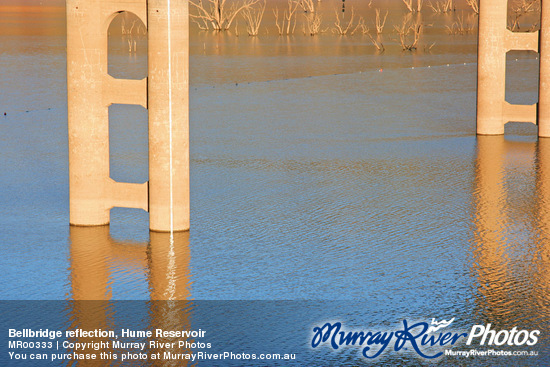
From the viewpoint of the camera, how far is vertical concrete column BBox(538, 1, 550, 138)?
17594mm

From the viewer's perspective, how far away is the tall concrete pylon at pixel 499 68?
1795 cm

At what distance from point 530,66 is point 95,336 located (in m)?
29.2

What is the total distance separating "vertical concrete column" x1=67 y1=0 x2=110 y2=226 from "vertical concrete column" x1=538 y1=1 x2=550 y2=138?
370 inches

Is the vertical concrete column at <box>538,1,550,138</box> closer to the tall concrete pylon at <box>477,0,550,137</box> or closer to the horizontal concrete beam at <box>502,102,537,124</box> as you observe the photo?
the tall concrete pylon at <box>477,0,550,137</box>

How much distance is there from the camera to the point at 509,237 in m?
11.4

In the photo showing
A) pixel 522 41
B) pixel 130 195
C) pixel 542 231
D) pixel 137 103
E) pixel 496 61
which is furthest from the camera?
pixel 496 61

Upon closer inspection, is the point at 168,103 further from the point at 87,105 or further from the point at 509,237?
the point at 509,237

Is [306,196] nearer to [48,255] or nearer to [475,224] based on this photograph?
[475,224]

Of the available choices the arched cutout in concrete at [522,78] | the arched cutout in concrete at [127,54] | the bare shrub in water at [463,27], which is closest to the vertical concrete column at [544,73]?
the arched cutout in concrete at [522,78]

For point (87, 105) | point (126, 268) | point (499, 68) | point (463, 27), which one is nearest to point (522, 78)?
point (499, 68)

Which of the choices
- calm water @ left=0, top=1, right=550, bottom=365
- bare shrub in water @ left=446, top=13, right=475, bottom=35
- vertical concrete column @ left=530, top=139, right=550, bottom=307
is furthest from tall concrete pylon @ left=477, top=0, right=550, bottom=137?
bare shrub in water @ left=446, top=13, right=475, bottom=35

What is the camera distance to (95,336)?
8195 mm

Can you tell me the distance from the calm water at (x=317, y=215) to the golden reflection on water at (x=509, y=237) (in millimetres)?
27

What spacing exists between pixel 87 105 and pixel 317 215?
3217mm
